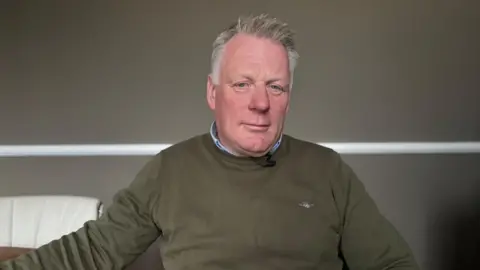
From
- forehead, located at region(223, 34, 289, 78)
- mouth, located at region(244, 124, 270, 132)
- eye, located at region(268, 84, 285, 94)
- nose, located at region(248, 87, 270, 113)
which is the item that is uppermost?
forehead, located at region(223, 34, 289, 78)

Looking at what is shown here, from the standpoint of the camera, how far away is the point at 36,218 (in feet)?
5.62

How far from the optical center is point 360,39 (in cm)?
209

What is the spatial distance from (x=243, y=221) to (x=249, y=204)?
0.04 m

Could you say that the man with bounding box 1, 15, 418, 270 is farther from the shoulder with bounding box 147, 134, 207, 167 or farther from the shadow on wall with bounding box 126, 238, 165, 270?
the shadow on wall with bounding box 126, 238, 165, 270

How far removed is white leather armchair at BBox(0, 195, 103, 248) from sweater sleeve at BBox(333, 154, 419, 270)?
2.30ft

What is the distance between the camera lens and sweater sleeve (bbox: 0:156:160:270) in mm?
1355

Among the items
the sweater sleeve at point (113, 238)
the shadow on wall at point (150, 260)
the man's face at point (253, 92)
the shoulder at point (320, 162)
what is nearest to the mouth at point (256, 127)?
the man's face at point (253, 92)

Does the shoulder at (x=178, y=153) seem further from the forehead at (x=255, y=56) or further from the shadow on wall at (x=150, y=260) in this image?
the shadow on wall at (x=150, y=260)

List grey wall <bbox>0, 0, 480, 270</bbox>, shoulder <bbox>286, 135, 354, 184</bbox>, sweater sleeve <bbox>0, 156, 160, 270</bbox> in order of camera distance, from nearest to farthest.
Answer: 1. sweater sleeve <bbox>0, 156, 160, 270</bbox>
2. shoulder <bbox>286, 135, 354, 184</bbox>
3. grey wall <bbox>0, 0, 480, 270</bbox>

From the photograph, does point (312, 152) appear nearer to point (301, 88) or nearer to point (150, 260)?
point (301, 88)

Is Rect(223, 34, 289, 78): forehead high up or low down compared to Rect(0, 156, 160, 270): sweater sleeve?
up

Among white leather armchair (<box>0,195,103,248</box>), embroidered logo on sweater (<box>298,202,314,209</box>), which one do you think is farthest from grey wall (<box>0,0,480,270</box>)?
embroidered logo on sweater (<box>298,202,314,209</box>)

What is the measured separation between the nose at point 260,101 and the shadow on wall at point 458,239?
1022mm

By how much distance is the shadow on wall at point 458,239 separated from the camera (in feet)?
6.93
